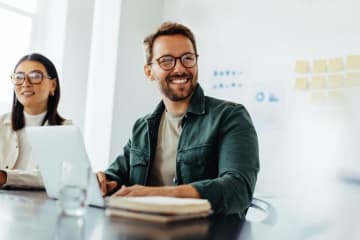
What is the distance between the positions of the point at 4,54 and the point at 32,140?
1.88 m

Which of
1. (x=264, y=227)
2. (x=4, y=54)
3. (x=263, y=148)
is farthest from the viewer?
(x=4, y=54)

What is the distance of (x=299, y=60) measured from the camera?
264cm

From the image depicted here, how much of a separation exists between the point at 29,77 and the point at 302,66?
4.91ft

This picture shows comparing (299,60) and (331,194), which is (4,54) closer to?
(299,60)

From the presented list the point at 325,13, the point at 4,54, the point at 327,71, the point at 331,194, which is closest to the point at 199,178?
the point at 331,194

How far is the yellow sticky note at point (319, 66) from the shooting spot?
2543 millimetres

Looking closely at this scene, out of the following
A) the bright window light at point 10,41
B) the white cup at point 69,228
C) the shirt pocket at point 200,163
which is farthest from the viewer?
the bright window light at point 10,41

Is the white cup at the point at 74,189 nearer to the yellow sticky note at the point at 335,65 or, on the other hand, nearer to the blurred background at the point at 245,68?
the blurred background at the point at 245,68

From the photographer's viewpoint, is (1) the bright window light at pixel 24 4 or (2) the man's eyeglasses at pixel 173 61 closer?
(2) the man's eyeglasses at pixel 173 61

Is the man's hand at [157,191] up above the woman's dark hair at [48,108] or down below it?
below

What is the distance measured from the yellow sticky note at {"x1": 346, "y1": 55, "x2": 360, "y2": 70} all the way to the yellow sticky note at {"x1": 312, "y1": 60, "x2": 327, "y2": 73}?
132mm

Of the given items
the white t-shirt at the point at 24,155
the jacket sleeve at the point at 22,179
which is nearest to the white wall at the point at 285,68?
the white t-shirt at the point at 24,155

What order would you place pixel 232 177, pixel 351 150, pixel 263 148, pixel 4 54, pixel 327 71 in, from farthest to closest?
1. pixel 4 54
2. pixel 263 148
3. pixel 327 71
4. pixel 351 150
5. pixel 232 177

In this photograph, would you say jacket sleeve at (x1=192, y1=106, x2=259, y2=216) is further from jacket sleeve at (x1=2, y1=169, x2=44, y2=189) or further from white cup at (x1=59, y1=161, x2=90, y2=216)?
jacket sleeve at (x1=2, y1=169, x2=44, y2=189)
